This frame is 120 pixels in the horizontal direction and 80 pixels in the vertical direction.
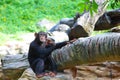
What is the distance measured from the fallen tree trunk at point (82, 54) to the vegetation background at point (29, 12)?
5950 mm

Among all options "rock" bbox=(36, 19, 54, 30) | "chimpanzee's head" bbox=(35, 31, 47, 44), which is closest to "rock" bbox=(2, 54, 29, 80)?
"chimpanzee's head" bbox=(35, 31, 47, 44)

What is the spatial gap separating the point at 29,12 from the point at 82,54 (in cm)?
979

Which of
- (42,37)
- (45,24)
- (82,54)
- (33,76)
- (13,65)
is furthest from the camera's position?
(45,24)

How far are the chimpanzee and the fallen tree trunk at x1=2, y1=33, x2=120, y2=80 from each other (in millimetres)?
125

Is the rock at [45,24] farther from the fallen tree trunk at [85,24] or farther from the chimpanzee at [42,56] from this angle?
the chimpanzee at [42,56]

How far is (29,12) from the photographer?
1422 cm

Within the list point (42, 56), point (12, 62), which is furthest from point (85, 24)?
point (12, 62)

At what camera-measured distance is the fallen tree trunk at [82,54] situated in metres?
4.18

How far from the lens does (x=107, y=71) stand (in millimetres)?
5324

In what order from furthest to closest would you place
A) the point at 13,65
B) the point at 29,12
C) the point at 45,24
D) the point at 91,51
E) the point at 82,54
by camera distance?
the point at 29,12 → the point at 45,24 → the point at 13,65 → the point at 82,54 → the point at 91,51

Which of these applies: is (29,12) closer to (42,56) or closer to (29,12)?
(29,12)

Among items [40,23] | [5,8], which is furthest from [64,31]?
[5,8]

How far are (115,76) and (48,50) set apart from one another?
3.98ft

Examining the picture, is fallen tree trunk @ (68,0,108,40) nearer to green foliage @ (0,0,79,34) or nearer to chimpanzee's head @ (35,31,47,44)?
chimpanzee's head @ (35,31,47,44)
